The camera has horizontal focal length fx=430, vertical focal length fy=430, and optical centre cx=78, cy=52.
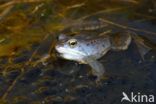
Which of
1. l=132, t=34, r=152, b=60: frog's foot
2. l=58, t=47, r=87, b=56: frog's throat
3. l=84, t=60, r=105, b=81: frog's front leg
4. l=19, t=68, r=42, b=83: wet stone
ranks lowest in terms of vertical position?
l=132, t=34, r=152, b=60: frog's foot

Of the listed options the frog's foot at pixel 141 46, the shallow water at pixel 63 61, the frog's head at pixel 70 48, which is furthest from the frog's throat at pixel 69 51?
the frog's foot at pixel 141 46

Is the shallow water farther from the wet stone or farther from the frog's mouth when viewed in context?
the frog's mouth

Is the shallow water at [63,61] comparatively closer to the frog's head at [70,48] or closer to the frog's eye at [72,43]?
the frog's head at [70,48]

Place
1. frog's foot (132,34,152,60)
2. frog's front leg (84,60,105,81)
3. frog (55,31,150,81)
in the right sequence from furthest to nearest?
frog's foot (132,34,152,60) → frog (55,31,150,81) → frog's front leg (84,60,105,81)

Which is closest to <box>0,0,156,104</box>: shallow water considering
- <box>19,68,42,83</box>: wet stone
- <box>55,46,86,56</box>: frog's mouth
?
<box>19,68,42,83</box>: wet stone

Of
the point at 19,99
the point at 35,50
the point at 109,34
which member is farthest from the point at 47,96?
the point at 109,34

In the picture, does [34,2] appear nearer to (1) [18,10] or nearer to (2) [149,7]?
(1) [18,10]

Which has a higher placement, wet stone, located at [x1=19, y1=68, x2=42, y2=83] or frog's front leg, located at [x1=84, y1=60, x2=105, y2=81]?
wet stone, located at [x1=19, y1=68, x2=42, y2=83]
